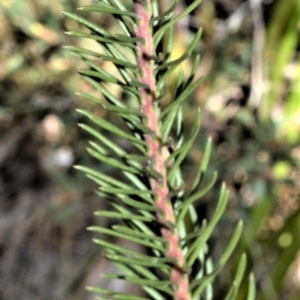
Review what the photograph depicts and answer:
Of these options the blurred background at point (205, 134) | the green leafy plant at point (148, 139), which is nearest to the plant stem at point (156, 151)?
the green leafy plant at point (148, 139)

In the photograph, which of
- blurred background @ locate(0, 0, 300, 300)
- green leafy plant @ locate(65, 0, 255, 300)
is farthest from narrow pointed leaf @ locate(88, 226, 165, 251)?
blurred background @ locate(0, 0, 300, 300)

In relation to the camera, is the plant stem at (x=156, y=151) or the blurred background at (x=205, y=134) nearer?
the plant stem at (x=156, y=151)

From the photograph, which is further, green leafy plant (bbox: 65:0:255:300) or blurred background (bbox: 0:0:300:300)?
blurred background (bbox: 0:0:300:300)

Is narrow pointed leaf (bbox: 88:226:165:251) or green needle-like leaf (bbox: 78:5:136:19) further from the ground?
green needle-like leaf (bbox: 78:5:136:19)

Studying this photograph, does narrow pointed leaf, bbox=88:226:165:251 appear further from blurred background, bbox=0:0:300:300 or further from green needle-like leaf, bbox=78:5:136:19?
blurred background, bbox=0:0:300:300

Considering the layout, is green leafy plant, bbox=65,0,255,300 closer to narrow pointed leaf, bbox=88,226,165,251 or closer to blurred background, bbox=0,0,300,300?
narrow pointed leaf, bbox=88,226,165,251

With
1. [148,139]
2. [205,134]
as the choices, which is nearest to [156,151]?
[148,139]

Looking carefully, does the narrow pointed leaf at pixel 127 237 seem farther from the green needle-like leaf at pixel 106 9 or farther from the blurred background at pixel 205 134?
the blurred background at pixel 205 134
